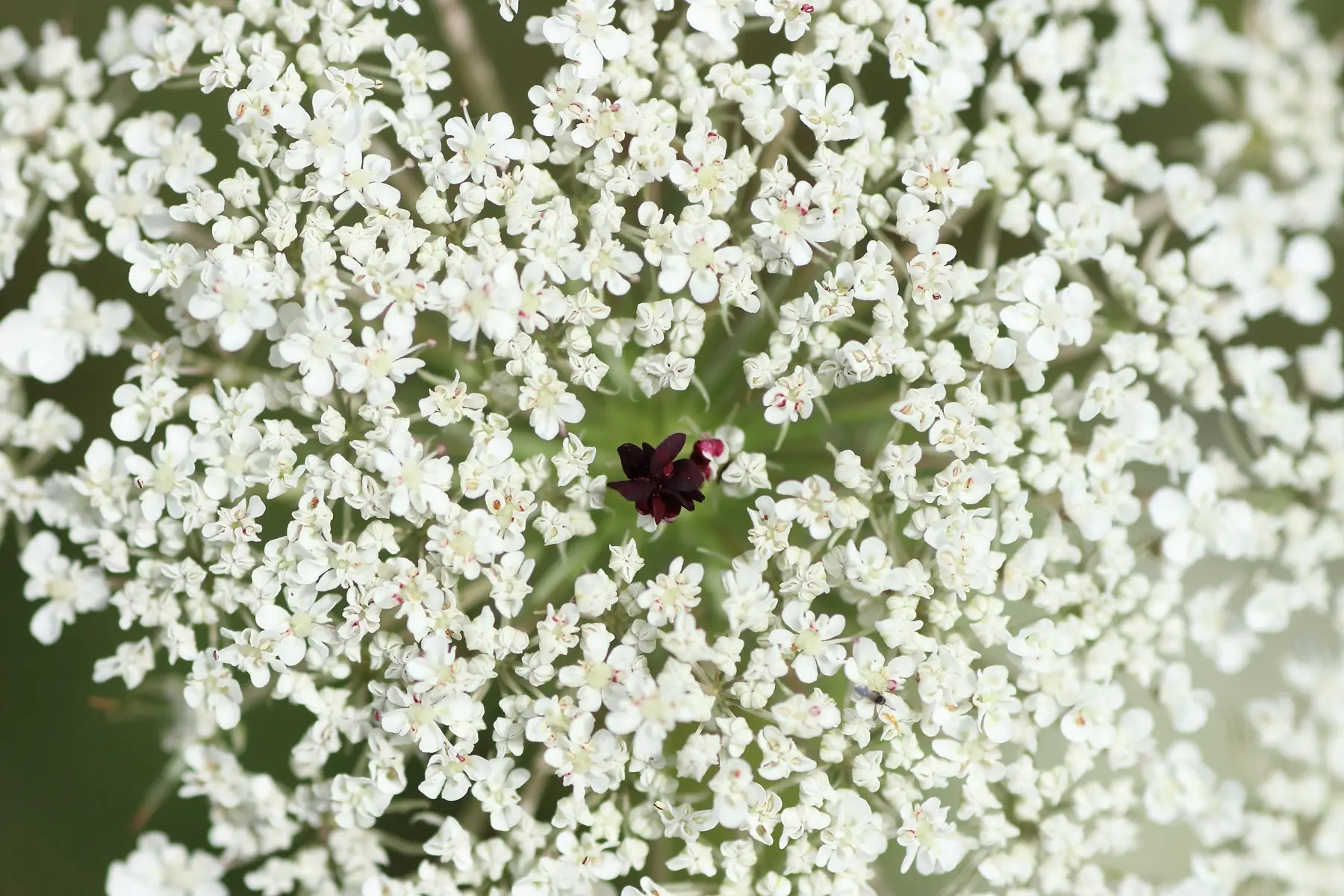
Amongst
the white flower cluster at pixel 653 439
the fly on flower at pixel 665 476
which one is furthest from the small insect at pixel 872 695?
the fly on flower at pixel 665 476

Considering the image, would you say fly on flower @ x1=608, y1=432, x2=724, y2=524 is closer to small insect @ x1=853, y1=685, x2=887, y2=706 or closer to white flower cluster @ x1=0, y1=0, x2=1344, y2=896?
white flower cluster @ x1=0, y1=0, x2=1344, y2=896

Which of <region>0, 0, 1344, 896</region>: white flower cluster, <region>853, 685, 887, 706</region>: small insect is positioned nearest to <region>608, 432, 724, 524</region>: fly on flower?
<region>0, 0, 1344, 896</region>: white flower cluster

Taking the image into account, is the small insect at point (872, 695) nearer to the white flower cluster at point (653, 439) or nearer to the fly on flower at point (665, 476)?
the white flower cluster at point (653, 439)

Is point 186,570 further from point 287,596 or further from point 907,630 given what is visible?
point 907,630

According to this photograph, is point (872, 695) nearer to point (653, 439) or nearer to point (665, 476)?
point (665, 476)

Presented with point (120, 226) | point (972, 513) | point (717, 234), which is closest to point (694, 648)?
point (972, 513)

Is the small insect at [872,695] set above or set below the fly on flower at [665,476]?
below
